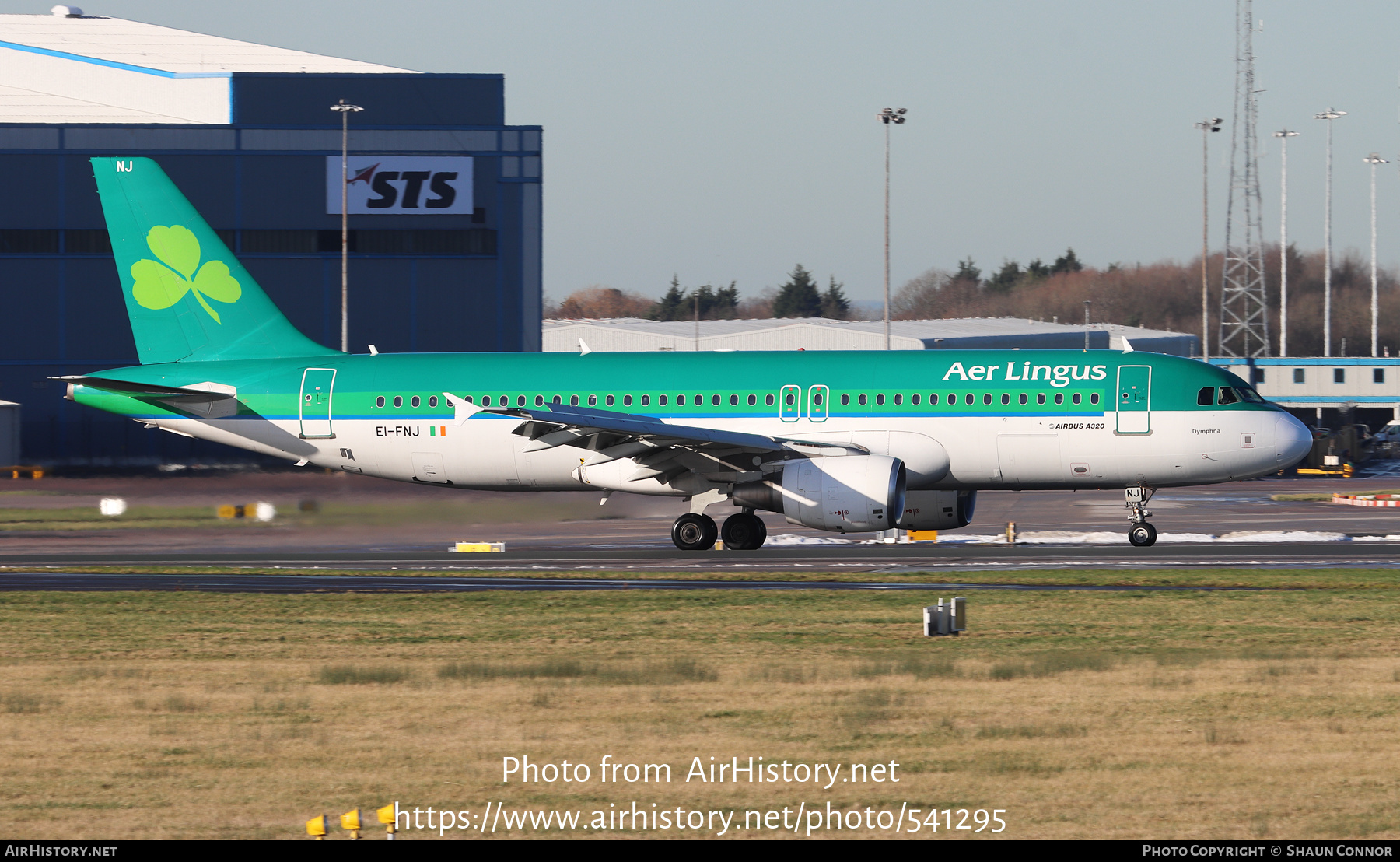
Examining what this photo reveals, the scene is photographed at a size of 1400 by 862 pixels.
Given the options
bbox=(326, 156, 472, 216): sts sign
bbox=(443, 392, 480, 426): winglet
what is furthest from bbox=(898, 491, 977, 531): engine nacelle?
bbox=(326, 156, 472, 216): sts sign

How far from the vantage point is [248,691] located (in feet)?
54.8

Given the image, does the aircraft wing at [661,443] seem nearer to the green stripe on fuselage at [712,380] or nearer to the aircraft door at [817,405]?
the aircraft door at [817,405]

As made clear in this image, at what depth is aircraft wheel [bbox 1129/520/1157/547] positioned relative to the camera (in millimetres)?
34062

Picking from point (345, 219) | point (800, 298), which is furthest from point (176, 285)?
point (800, 298)

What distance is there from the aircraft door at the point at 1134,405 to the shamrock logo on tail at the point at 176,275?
2062 cm

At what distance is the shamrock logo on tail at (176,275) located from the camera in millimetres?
37062

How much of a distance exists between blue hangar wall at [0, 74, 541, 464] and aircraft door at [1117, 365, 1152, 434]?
134 ft

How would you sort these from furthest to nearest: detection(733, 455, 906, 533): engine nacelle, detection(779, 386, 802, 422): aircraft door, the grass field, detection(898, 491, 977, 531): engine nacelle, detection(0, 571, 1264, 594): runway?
detection(898, 491, 977, 531): engine nacelle, detection(779, 386, 802, 422): aircraft door, detection(733, 455, 906, 533): engine nacelle, detection(0, 571, 1264, 594): runway, the grass field

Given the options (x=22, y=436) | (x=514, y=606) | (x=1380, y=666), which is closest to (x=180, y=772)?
(x=514, y=606)

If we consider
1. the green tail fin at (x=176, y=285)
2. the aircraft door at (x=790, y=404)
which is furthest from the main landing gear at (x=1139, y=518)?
the green tail fin at (x=176, y=285)

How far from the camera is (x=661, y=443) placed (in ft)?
109

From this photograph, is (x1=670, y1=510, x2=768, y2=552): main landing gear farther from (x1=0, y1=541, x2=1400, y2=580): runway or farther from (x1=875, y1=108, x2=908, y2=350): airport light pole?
(x1=875, y1=108, x2=908, y2=350): airport light pole
